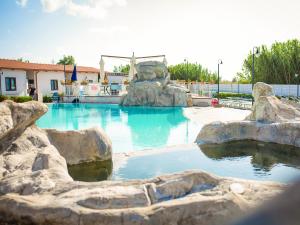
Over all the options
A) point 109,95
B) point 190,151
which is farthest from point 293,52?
point 190,151

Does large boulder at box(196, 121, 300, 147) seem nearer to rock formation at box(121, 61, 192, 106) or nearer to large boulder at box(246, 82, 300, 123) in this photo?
large boulder at box(246, 82, 300, 123)

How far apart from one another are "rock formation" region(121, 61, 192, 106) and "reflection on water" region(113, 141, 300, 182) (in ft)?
51.1

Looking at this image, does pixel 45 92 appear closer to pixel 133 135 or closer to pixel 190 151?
pixel 133 135

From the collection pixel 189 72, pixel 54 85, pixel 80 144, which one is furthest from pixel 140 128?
pixel 189 72

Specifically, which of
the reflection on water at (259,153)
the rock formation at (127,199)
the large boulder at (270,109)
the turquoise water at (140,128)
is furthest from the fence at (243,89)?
the rock formation at (127,199)

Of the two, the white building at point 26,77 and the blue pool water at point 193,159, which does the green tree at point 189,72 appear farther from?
the blue pool water at point 193,159

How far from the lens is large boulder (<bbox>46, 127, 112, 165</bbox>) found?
8.75m

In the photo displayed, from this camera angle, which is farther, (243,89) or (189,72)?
(189,72)

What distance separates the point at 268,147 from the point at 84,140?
6088 mm

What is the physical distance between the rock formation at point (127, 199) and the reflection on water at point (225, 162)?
2.87 m

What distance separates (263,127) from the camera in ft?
37.7

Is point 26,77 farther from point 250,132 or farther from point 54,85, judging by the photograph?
point 250,132

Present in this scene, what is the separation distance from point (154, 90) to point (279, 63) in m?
21.3

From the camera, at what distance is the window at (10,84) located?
3055 cm
